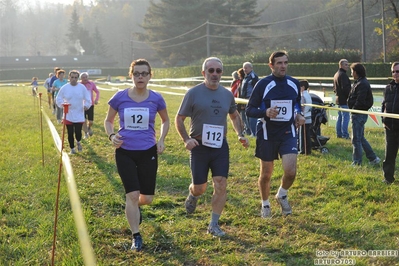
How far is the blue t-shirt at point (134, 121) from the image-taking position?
577cm

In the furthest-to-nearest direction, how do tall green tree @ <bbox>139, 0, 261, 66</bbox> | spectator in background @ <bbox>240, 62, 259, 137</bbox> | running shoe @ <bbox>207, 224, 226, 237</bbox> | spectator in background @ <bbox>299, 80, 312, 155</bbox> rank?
tall green tree @ <bbox>139, 0, 261, 66</bbox>, spectator in background @ <bbox>240, 62, 259, 137</bbox>, spectator in background @ <bbox>299, 80, 312, 155</bbox>, running shoe @ <bbox>207, 224, 226, 237</bbox>

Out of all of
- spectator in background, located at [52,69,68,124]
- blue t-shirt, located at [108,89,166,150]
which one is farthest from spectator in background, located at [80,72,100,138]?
blue t-shirt, located at [108,89,166,150]

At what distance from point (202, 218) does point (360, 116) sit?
4480mm

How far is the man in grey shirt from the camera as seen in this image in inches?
239

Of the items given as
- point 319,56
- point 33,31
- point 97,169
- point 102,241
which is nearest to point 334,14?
point 319,56

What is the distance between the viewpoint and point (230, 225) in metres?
6.52

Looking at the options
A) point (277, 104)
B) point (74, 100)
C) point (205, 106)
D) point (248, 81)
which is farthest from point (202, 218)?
point (248, 81)

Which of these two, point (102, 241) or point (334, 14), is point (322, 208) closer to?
point (102, 241)

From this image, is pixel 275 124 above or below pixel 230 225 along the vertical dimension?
above

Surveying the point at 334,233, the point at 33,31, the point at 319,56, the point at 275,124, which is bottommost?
the point at 334,233

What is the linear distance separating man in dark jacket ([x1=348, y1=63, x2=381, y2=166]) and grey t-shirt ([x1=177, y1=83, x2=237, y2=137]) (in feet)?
15.0

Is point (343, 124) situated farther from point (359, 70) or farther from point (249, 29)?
point (249, 29)

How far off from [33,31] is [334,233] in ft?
520

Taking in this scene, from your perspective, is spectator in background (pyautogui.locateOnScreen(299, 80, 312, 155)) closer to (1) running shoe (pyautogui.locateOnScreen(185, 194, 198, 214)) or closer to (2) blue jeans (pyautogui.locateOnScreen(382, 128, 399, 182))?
(2) blue jeans (pyautogui.locateOnScreen(382, 128, 399, 182))
